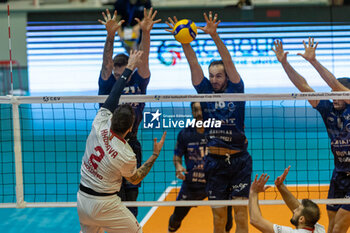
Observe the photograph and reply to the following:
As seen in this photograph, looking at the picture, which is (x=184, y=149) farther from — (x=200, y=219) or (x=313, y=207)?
(x=313, y=207)

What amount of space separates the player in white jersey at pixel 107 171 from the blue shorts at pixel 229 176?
1.18 m

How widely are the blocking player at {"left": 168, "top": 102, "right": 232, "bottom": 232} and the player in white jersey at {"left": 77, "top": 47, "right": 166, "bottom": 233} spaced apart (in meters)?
1.66

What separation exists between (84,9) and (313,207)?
16293 millimetres

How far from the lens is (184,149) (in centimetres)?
631

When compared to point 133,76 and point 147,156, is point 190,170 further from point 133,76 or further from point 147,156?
point 147,156

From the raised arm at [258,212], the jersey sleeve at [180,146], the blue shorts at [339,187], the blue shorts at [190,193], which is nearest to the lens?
the raised arm at [258,212]

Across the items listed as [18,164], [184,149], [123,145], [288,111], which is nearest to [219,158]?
[184,149]

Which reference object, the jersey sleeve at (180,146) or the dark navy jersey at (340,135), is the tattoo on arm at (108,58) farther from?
the dark navy jersey at (340,135)

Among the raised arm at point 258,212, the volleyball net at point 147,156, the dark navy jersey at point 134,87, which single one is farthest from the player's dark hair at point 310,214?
the dark navy jersey at point 134,87

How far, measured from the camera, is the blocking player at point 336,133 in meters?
5.25

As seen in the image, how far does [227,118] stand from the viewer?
5.44m

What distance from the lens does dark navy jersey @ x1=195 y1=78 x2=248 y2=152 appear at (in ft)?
17.7

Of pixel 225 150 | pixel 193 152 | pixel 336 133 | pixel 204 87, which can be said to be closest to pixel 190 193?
pixel 193 152

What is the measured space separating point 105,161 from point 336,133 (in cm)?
280
